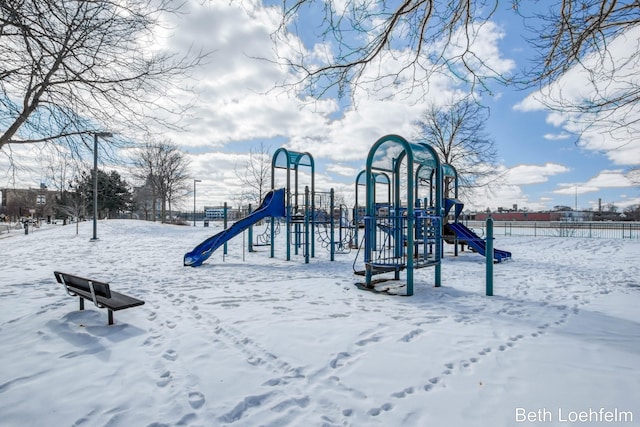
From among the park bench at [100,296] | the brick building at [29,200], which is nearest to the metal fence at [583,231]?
the park bench at [100,296]

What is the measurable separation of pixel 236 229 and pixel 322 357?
7580 mm

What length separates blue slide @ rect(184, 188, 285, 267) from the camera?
394 inches

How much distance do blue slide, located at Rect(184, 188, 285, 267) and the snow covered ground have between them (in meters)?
2.95

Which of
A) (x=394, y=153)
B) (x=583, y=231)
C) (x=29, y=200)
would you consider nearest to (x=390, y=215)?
(x=394, y=153)

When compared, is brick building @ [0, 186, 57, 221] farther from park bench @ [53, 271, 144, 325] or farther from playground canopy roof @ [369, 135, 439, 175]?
playground canopy roof @ [369, 135, 439, 175]

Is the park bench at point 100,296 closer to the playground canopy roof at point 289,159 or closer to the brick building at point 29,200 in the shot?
the brick building at point 29,200

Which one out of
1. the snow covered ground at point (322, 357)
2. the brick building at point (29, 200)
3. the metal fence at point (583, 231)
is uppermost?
the brick building at point (29, 200)

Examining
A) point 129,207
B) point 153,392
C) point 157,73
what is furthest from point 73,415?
point 129,207

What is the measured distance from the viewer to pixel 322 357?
3498 millimetres

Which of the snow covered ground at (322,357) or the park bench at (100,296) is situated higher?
the park bench at (100,296)

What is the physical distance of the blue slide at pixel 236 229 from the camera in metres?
10.0

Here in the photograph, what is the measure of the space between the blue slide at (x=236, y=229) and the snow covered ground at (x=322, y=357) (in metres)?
2.95

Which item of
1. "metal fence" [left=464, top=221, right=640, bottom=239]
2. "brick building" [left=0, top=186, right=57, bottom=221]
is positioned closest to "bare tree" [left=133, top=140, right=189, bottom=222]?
"brick building" [left=0, top=186, right=57, bottom=221]

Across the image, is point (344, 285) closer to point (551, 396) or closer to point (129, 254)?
point (551, 396)
